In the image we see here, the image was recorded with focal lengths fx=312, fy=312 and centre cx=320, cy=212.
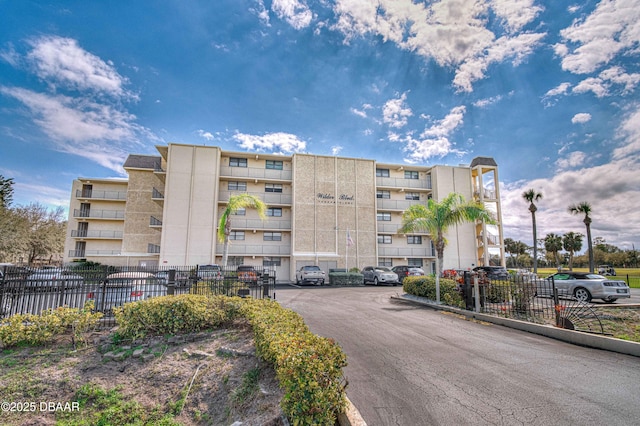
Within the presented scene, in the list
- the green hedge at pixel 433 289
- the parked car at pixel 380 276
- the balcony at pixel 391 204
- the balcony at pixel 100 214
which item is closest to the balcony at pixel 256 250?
the parked car at pixel 380 276

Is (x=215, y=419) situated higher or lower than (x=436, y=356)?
lower

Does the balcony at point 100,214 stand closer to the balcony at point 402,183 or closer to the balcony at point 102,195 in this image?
the balcony at point 102,195

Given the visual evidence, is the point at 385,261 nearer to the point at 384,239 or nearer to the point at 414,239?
the point at 384,239

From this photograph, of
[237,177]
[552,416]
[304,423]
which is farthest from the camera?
[237,177]

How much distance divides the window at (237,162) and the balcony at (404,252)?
57.8 ft

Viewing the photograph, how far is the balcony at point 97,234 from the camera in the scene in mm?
33625

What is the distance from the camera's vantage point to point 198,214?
30.7 meters

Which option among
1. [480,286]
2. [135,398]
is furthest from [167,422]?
[480,286]

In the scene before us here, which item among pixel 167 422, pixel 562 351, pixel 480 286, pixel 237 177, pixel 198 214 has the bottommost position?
pixel 167 422

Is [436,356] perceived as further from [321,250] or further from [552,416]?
[321,250]

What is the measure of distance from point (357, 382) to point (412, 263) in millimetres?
32225

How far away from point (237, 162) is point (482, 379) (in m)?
32.6

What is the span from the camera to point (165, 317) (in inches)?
295

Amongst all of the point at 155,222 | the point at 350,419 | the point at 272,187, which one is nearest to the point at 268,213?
the point at 272,187
